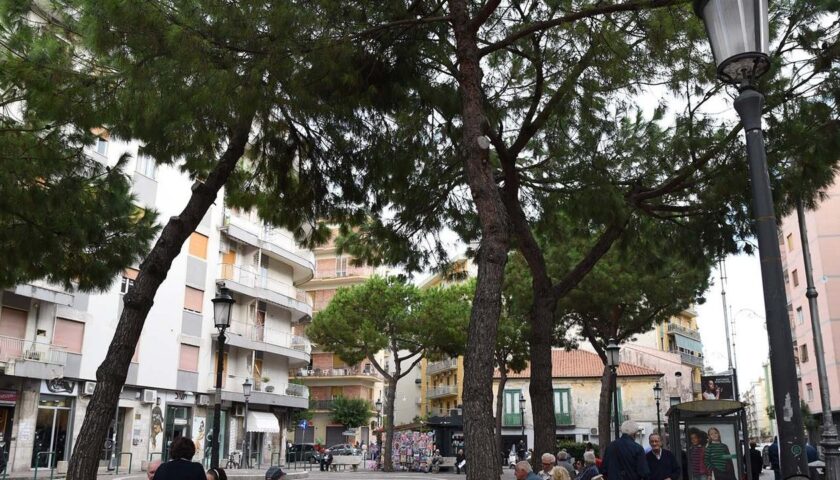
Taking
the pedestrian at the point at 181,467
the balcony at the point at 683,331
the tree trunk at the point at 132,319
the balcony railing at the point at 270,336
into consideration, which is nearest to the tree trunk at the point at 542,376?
the tree trunk at the point at 132,319

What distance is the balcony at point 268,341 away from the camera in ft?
122

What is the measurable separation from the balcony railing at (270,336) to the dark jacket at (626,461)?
1185 inches

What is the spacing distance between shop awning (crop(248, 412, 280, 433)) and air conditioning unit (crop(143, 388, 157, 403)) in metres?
7.19

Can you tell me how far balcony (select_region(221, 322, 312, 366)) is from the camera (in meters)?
37.1

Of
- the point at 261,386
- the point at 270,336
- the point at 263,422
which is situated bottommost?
the point at 263,422

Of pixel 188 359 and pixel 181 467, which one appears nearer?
pixel 181 467

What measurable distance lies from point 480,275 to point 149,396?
27.6 metres

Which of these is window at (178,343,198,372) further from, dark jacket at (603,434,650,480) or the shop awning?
dark jacket at (603,434,650,480)

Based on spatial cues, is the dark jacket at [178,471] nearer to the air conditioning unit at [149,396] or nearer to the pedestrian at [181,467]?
the pedestrian at [181,467]

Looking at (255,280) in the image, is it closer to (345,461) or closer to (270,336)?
(270,336)

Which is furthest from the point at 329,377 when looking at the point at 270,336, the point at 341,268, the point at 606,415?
the point at 606,415

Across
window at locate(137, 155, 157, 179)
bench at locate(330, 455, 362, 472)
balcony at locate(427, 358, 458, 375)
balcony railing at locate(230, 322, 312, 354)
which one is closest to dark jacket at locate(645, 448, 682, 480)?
window at locate(137, 155, 157, 179)

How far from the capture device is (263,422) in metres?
38.6

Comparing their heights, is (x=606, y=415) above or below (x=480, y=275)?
below
